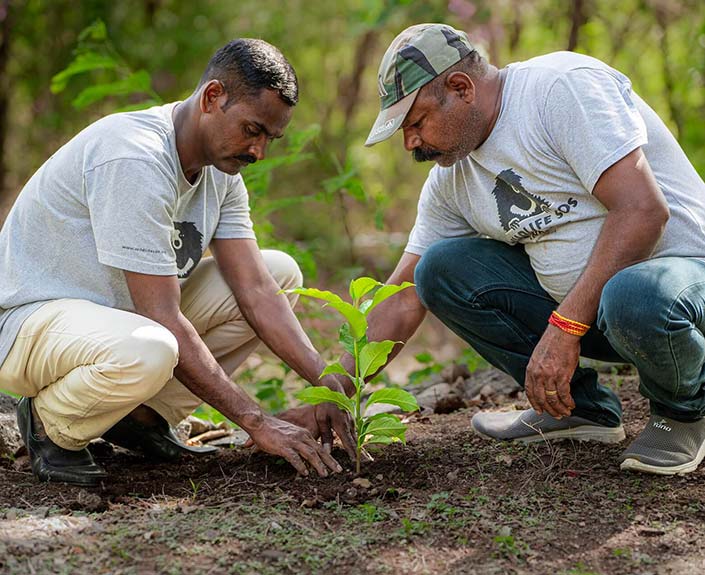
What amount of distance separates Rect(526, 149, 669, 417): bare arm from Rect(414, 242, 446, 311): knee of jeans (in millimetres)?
534

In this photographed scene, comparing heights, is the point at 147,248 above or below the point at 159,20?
below

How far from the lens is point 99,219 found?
2.62 meters

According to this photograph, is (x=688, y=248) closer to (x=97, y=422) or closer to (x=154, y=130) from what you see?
(x=154, y=130)

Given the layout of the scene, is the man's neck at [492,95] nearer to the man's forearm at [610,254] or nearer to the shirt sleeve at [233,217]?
the man's forearm at [610,254]

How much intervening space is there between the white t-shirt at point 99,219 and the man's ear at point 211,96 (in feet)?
0.45

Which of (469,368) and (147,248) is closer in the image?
(147,248)

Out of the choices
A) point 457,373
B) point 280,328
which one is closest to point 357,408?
point 280,328

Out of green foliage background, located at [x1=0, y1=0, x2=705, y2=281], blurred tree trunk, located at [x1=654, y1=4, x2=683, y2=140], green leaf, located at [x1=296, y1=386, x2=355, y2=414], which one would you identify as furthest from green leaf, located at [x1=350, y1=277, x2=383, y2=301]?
blurred tree trunk, located at [x1=654, y1=4, x2=683, y2=140]

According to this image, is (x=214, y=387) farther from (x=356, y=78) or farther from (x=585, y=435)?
(x=356, y=78)

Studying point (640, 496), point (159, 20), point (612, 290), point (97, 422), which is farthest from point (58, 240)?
point (159, 20)

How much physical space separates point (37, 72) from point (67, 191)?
5.63m

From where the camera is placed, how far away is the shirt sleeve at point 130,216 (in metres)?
2.59

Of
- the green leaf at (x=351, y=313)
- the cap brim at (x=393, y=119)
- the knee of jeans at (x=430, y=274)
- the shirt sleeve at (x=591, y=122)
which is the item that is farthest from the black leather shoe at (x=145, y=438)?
the shirt sleeve at (x=591, y=122)

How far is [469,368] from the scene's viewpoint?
4191mm
